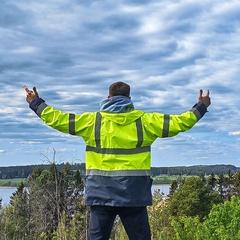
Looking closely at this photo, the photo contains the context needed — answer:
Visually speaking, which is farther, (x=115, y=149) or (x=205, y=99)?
(x=205, y=99)

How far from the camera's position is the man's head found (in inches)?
192

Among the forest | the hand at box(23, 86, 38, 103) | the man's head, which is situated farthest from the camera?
the forest

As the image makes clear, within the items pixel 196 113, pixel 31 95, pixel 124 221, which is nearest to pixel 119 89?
pixel 196 113

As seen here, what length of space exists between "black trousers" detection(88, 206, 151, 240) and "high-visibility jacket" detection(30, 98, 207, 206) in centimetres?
12

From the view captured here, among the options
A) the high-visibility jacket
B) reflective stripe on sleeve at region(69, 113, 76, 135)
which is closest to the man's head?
the high-visibility jacket

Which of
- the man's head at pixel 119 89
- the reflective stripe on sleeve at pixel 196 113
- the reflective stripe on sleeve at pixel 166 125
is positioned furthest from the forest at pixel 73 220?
the reflective stripe on sleeve at pixel 196 113

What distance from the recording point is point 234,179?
208 feet

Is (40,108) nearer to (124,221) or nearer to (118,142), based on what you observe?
(118,142)

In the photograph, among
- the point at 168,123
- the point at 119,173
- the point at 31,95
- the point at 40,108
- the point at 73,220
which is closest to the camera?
the point at 119,173

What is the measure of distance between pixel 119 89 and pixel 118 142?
50 cm

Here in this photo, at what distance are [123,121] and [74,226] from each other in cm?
335

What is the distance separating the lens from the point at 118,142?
4715 mm

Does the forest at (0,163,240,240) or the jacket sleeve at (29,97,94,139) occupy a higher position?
the jacket sleeve at (29,97,94,139)

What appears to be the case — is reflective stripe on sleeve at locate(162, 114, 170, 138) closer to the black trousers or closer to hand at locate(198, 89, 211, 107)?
hand at locate(198, 89, 211, 107)
